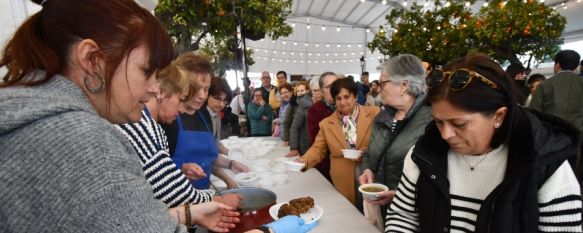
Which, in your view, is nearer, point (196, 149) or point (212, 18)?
point (196, 149)

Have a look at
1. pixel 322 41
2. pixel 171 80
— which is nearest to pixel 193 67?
pixel 171 80

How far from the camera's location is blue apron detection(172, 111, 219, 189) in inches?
80.0

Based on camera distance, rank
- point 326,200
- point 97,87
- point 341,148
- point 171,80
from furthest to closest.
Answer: point 341,148
point 326,200
point 171,80
point 97,87

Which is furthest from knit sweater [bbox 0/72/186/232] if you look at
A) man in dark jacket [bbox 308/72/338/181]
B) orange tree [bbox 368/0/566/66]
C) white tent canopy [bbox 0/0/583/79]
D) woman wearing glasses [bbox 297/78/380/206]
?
white tent canopy [bbox 0/0/583/79]

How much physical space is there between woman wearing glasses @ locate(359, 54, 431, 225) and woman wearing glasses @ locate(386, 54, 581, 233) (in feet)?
2.22

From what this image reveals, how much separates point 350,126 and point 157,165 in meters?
1.72

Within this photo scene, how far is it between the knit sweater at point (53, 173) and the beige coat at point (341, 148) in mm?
2059

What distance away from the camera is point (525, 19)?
521cm

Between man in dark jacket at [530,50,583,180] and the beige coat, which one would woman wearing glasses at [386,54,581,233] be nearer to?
the beige coat

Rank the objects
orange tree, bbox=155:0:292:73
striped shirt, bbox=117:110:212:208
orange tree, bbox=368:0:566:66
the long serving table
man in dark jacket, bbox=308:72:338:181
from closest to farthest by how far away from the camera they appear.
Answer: striped shirt, bbox=117:110:212:208, the long serving table, orange tree, bbox=155:0:292:73, man in dark jacket, bbox=308:72:338:181, orange tree, bbox=368:0:566:66

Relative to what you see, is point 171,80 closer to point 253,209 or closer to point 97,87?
point 253,209

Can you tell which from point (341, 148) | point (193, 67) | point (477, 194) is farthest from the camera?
point (341, 148)

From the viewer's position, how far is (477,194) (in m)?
1.25

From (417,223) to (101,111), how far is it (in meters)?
1.30
